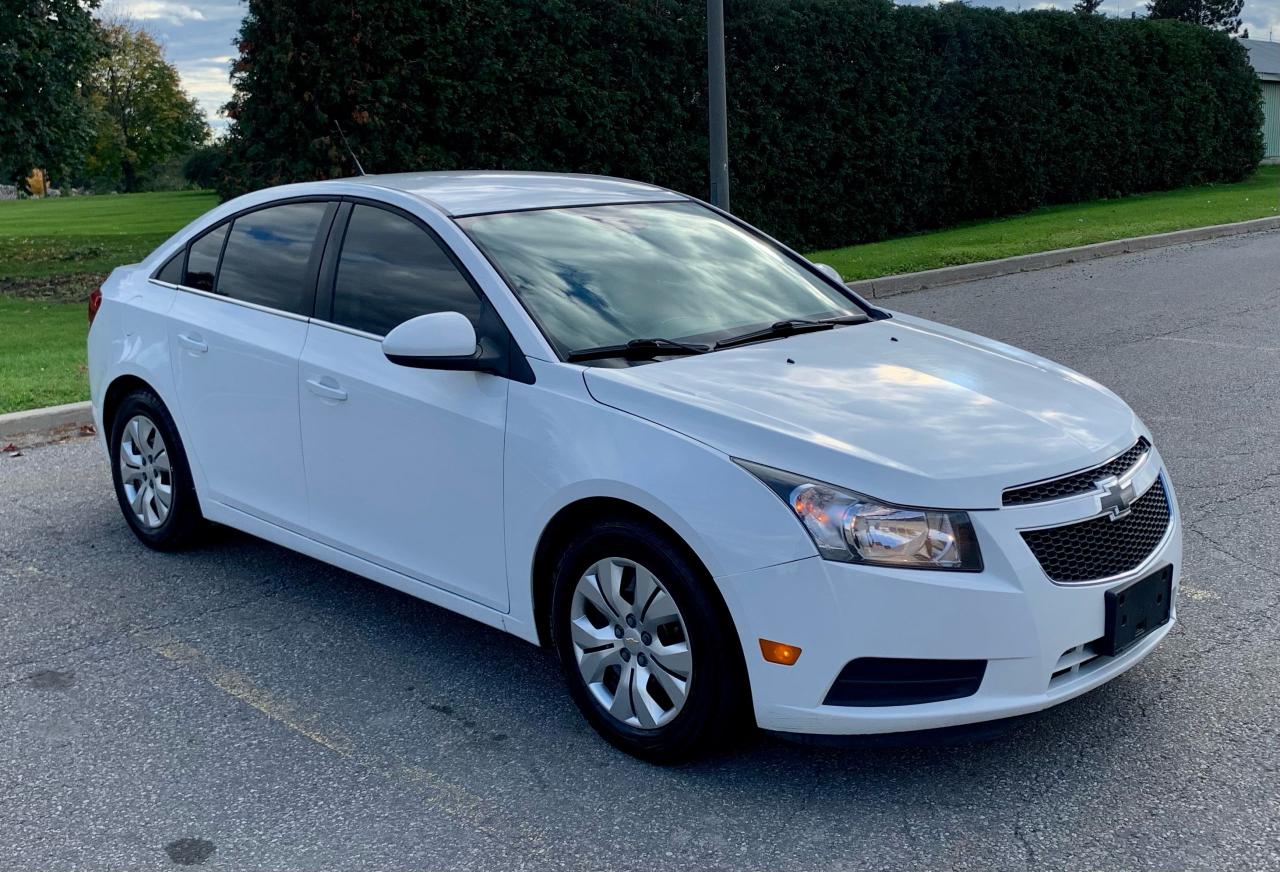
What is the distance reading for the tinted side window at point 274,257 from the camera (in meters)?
5.02

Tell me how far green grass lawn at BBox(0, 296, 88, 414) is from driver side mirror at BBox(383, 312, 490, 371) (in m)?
5.43

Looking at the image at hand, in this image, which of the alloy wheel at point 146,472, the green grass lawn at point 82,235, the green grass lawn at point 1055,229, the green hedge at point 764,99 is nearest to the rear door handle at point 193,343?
the alloy wheel at point 146,472

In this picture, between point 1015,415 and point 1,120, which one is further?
point 1,120

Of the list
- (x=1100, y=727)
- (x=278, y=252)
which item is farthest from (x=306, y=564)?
(x=1100, y=727)

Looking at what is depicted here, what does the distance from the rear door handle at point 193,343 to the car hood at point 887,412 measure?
2.14 meters

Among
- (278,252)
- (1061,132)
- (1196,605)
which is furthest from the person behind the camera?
(1061,132)

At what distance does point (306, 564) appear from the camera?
5711mm

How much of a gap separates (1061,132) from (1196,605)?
67.2 feet

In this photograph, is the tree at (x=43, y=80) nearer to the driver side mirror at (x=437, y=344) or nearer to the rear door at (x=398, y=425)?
the rear door at (x=398, y=425)

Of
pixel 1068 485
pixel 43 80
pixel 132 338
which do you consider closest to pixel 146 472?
pixel 132 338

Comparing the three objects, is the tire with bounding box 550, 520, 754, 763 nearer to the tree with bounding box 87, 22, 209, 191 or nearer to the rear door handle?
the rear door handle

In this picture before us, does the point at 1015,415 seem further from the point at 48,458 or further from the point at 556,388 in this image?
the point at 48,458

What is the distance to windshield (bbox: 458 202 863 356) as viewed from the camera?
14.1 ft

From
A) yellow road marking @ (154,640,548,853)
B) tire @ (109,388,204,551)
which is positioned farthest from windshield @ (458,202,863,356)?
tire @ (109,388,204,551)
